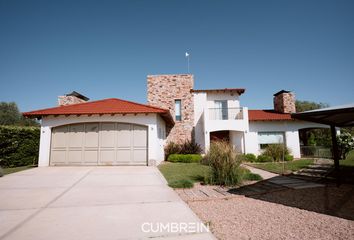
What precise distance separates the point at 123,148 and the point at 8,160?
7071 millimetres

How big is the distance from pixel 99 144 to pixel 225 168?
8.07 m

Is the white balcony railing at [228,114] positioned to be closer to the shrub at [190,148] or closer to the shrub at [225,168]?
the shrub at [190,148]

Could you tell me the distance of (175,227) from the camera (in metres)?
3.21

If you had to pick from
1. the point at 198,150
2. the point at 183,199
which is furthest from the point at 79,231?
the point at 198,150

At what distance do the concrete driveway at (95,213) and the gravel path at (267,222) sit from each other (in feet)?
1.35

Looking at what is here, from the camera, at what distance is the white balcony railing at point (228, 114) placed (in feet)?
52.7

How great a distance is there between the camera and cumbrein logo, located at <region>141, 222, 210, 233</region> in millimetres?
3084

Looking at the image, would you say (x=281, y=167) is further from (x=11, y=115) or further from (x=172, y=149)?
(x=11, y=115)

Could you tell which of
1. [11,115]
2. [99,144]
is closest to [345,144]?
[99,144]

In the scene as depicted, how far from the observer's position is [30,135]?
12.6 meters

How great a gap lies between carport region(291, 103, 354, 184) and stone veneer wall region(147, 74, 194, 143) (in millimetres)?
11234

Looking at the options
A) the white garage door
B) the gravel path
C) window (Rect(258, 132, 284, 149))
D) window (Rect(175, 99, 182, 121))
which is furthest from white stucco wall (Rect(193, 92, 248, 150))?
the gravel path

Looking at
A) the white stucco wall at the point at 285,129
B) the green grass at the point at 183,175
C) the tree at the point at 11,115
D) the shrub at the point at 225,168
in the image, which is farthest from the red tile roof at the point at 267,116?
the tree at the point at 11,115

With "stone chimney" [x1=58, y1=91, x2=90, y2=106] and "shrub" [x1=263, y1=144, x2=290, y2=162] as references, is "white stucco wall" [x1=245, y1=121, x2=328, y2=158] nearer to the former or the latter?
"shrub" [x1=263, y1=144, x2=290, y2=162]
